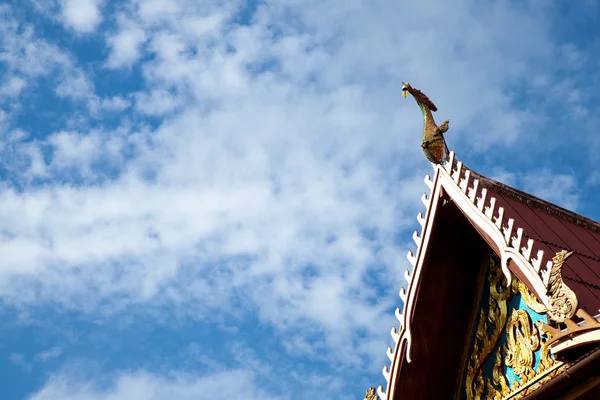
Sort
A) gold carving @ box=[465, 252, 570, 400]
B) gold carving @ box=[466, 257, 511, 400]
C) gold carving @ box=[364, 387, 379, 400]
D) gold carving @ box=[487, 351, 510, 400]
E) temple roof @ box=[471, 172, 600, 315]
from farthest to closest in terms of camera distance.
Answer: gold carving @ box=[364, 387, 379, 400], gold carving @ box=[466, 257, 511, 400], gold carving @ box=[487, 351, 510, 400], gold carving @ box=[465, 252, 570, 400], temple roof @ box=[471, 172, 600, 315]

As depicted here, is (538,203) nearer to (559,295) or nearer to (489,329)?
(489,329)

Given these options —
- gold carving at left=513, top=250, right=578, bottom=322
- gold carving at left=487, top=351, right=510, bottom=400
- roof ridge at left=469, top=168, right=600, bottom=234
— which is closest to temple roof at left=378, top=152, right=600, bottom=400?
roof ridge at left=469, top=168, right=600, bottom=234

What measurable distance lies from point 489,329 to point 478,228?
175cm

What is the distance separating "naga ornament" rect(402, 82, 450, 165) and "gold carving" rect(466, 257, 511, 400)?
1.85 meters

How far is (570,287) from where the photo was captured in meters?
10.4

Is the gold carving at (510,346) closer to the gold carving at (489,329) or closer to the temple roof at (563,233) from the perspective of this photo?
the gold carving at (489,329)

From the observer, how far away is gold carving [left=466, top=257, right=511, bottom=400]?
12547mm

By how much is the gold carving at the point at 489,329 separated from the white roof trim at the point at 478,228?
98 cm

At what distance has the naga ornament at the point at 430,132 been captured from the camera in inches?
536

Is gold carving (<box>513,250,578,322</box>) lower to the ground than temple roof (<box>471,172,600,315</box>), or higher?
lower

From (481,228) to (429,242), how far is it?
156cm

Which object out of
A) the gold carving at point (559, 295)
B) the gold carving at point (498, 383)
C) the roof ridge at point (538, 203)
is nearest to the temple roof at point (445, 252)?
the roof ridge at point (538, 203)

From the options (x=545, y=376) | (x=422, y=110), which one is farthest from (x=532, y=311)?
(x=422, y=110)

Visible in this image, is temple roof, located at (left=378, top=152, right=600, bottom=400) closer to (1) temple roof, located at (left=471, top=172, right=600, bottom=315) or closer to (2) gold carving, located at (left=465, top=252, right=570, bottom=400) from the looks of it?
(1) temple roof, located at (left=471, top=172, right=600, bottom=315)
